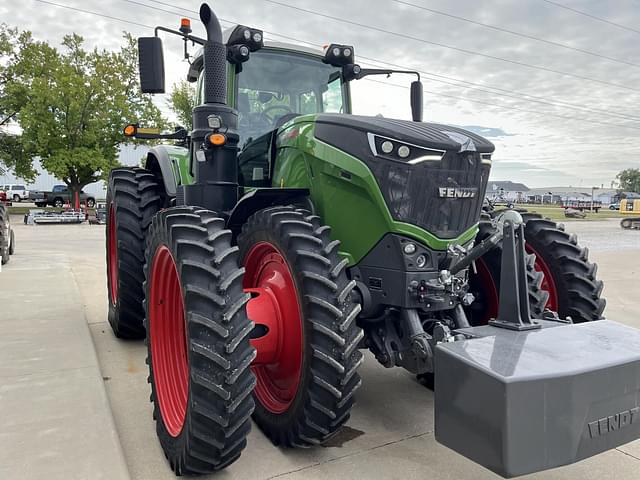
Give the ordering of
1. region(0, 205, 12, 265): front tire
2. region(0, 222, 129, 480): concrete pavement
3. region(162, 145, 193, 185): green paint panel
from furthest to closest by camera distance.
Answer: region(0, 205, 12, 265): front tire → region(162, 145, 193, 185): green paint panel → region(0, 222, 129, 480): concrete pavement

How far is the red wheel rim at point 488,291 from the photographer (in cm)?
347

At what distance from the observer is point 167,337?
10.5 feet

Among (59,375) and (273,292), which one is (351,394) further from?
(59,375)

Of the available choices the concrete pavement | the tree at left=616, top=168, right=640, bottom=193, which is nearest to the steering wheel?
the concrete pavement

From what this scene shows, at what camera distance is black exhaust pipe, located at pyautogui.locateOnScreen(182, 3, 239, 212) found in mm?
3244

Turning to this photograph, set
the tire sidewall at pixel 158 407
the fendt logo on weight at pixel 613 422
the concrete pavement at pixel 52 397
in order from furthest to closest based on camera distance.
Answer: the concrete pavement at pixel 52 397, the tire sidewall at pixel 158 407, the fendt logo on weight at pixel 613 422

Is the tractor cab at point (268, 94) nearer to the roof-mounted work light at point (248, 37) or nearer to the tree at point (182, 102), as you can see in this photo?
the roof-mounted work light at point (248, 37)

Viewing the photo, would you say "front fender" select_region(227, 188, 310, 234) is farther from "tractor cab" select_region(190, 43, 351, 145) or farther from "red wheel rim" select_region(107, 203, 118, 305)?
"red wheel rim" select_region(107, 203, 118, 305)

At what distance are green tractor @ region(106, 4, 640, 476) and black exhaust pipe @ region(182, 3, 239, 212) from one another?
11mm

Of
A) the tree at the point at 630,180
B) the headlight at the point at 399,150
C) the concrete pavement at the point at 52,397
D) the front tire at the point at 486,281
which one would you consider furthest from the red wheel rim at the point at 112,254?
the tree at the point at 630,180

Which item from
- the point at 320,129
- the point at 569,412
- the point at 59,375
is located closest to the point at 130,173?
the point at 59,375

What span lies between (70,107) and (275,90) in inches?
1079

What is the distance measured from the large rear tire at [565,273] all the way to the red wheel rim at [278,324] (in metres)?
1.93

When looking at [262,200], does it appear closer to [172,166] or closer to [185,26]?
[185,26]
